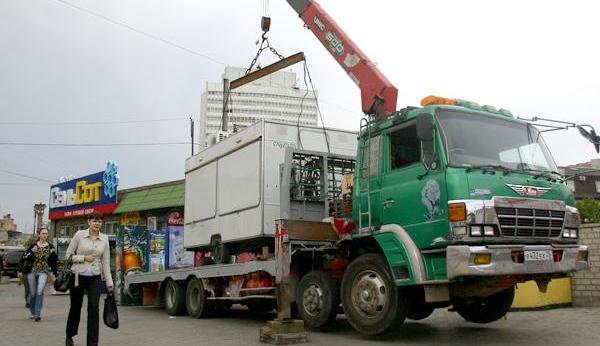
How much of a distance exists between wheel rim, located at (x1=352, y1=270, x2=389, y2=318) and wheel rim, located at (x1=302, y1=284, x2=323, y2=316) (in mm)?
885

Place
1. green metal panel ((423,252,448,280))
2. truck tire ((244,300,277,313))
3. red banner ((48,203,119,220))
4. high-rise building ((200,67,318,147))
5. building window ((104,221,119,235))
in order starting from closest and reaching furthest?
green metal panel ((423,252,448,280))
truck tire ((244,300,277,313))
high-rise building ((200,67,318,147))
red banner ((48,203,119,220))
building window ((104,221,119,235))

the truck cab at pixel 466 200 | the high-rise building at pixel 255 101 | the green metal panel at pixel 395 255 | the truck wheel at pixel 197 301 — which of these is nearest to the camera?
the truck cab at pixel 466 200

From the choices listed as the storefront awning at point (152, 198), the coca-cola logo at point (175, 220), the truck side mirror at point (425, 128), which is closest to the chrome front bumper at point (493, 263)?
the truck side mirror at point (425, 128)

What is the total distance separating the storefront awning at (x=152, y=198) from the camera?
2553 cm

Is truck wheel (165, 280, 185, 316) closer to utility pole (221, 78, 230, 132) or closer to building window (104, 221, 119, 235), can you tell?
utility pole (221, 78, 230, 132)

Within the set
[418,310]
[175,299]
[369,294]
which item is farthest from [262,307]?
[369,294]

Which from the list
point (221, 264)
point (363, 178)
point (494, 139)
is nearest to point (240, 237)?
point (221, 264)

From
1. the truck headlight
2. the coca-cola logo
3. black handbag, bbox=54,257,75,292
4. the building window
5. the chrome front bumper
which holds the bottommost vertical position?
black handbag, bbox=54,257,75,292

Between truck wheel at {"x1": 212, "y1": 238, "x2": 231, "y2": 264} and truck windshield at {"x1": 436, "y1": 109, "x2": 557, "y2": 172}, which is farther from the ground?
truck windshield at {"x1": 436, "y1": 109, "x2": 557, "y2": 172}

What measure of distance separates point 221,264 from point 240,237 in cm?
96

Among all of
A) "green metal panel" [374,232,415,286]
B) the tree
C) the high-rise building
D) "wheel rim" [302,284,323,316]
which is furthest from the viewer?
the tree

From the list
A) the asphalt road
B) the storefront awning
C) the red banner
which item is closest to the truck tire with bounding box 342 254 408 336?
the asphalt road

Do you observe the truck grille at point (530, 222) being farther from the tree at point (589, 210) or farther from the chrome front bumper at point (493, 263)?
the tree at point (589, 210)

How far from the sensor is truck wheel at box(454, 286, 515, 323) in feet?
28.6
